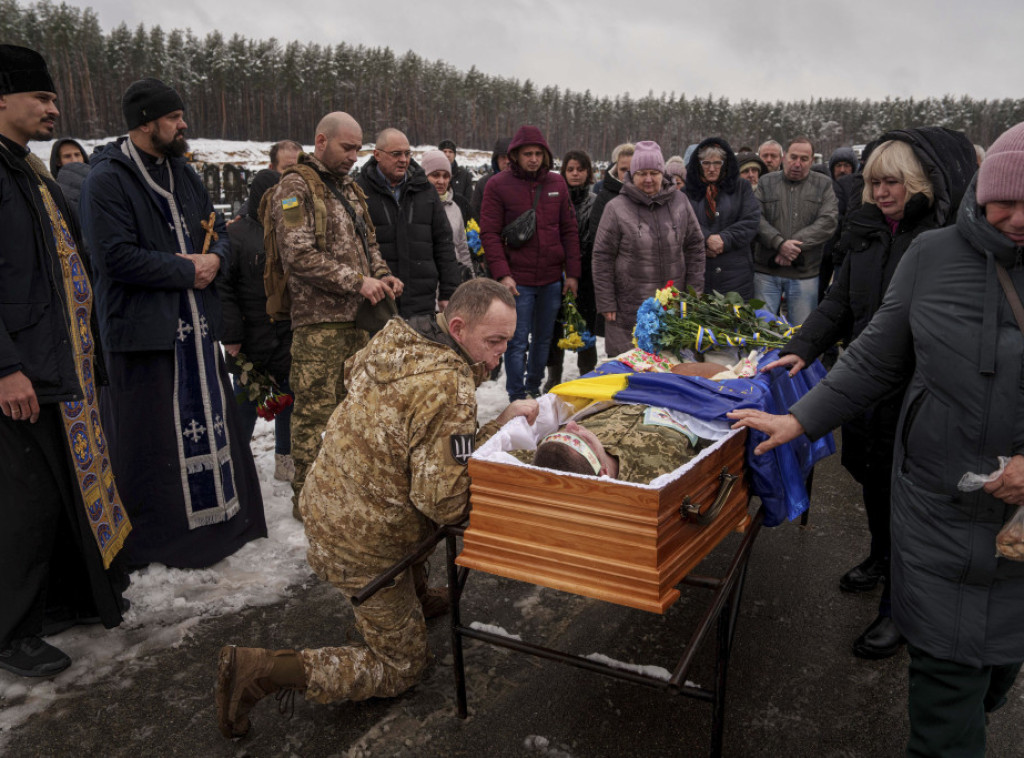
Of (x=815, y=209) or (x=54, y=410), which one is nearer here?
(x=54, y=410)

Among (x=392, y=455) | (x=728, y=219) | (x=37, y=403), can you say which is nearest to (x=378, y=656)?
(x=392, y=455)

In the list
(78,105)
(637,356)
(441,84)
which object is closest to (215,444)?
(637,356)

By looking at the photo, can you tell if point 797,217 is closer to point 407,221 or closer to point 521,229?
point 521,229

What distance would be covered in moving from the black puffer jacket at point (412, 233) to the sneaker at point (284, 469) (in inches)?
54.0

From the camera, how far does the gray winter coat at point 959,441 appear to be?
183 cm

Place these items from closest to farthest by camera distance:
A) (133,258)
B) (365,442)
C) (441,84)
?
(365,442), (133,258), (441,84)

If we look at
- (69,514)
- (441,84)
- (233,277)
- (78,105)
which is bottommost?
(69,514)

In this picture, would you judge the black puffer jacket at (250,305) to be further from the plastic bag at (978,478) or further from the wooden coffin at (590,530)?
the plastic bag at (978,478)

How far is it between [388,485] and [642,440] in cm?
97

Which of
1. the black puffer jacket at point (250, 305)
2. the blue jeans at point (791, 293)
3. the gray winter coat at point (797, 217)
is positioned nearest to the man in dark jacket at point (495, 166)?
the gray winter coat at point (797, 217)

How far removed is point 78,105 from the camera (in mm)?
38875

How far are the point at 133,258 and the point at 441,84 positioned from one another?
57745 mm

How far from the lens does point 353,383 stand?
2496 millimetres

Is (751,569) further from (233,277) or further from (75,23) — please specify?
(75,23)
